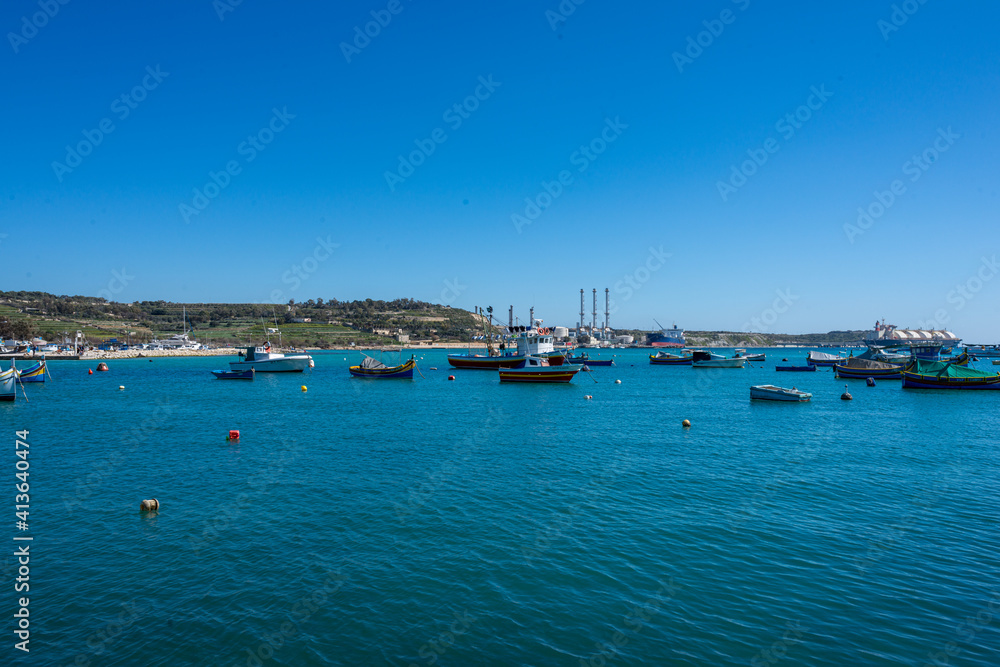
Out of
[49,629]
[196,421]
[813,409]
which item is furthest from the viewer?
[813,409]

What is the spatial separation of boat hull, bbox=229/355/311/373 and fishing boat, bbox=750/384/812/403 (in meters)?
68.7

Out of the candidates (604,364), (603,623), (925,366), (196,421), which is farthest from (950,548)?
(604,364)

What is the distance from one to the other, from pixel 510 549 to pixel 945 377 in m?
63.2

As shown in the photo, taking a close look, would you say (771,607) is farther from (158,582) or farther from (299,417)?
(299,417)

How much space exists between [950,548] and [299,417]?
120ft

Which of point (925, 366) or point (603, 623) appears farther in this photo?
point (925, 366)

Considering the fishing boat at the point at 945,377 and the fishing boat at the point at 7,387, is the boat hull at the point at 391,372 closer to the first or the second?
the fishing boat at the point at 7,387

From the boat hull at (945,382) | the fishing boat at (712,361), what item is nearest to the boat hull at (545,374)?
the boat hull at (945,382)

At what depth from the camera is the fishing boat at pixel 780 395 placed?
4884 cm

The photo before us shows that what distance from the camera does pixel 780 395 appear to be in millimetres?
49156

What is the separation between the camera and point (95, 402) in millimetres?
46844

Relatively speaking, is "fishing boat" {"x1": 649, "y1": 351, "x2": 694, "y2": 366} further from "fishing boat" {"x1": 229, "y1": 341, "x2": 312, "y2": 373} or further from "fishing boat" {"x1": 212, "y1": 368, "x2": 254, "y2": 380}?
"fishing boat" {"x1": 212, "y1": 368, "x2": 254, "y2": 380}

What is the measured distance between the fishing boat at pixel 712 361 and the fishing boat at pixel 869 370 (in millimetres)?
33945

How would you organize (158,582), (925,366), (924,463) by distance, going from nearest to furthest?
(158,582)
(924,463)
(925,366)
